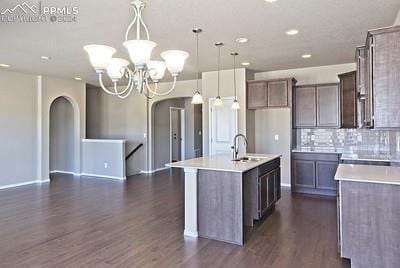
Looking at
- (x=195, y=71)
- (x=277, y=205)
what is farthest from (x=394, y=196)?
(x=195, y=71)

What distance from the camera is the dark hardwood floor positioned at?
3.00m

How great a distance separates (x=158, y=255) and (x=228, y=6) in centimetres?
273

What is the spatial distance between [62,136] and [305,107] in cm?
688

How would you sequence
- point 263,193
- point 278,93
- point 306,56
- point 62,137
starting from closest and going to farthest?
1. point 263,193
2. point 306,56
3. point 278,93
4. point 62,137

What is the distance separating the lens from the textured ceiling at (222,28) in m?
3.15

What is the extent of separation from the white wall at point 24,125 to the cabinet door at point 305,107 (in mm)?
5867

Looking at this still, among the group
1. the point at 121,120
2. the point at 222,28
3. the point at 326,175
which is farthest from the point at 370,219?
the point at 121,120

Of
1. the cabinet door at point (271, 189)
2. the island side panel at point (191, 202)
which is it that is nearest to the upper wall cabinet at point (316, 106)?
the cabinet door at point (271, 189)

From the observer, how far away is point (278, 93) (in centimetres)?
619

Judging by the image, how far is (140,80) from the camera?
111 inches

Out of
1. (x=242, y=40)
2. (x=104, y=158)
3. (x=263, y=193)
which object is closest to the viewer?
(x=263, y=193)

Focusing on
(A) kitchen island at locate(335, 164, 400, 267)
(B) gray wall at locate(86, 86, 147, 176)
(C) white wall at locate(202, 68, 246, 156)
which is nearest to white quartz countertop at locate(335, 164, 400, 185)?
→ (A) kitchen island at locate(335, 164, 400, 267)

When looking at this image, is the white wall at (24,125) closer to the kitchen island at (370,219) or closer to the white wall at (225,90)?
the white wall at (225,90)

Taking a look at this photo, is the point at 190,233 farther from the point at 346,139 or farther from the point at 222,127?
the point at 346,139
